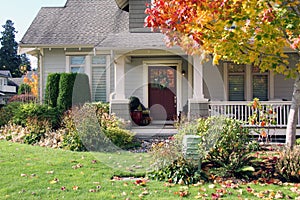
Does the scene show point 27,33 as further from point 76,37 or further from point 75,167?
point 75,167

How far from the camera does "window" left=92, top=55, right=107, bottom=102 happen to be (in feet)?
42.2

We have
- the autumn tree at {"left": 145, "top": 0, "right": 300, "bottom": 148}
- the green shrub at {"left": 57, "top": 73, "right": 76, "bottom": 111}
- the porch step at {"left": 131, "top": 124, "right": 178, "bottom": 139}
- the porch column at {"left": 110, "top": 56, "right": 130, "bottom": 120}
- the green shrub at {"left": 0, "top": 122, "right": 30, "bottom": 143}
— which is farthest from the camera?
the green shrub at {"left": 57, "top": 73, "right": 76, "bottom": 111}

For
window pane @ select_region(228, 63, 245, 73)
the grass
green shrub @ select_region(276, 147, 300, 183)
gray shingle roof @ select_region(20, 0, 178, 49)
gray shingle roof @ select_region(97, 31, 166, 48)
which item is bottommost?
the grass

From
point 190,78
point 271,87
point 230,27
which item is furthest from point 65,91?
point 271,87

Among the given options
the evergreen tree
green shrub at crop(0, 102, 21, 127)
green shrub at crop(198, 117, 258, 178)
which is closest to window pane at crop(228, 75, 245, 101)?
green shrub at crop(198, 117, 258, 178)

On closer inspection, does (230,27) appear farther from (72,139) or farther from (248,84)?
(248,84)

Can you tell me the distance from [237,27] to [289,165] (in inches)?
111

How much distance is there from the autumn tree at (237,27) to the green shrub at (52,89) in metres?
5.84

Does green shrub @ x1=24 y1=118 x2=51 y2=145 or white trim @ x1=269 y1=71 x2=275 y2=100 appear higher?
white trim @ x1=269 y1=71 x2=275 y2=100

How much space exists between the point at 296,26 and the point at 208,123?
2.71m

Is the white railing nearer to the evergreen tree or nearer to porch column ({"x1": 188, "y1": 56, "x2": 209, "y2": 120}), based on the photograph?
porch column ({"x1": 188, "y1": 56, "x2": 209, "y2": 120})

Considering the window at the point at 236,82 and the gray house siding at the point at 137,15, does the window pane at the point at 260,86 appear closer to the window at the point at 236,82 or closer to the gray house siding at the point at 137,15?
the window at the point at 236,82

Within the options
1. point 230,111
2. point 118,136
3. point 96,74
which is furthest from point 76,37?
point 230,111

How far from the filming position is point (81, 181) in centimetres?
571
